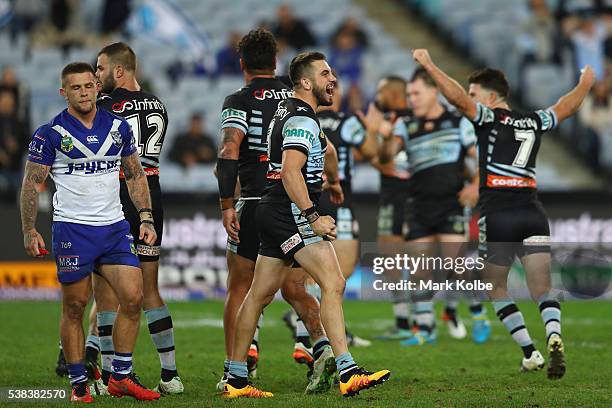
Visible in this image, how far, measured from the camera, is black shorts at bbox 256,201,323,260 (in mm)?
7922

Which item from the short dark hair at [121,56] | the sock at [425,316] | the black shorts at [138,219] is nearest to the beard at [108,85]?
the short dark hair at [121,56]

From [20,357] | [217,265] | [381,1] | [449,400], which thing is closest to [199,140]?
[217,265]

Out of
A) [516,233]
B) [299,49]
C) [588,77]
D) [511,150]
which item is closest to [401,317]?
[516,233]

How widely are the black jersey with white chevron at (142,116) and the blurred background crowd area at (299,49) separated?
36.3ft

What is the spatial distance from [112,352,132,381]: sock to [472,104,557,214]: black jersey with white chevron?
328 cm

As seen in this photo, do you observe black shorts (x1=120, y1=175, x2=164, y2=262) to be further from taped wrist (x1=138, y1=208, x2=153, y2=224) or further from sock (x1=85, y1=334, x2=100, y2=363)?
sock (x1=85, y1=334, x2=100, y2=363)

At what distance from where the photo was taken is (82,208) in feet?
25.5

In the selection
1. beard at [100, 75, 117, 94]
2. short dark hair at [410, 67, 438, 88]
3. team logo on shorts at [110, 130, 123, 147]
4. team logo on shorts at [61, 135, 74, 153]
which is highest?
short dark hair at [410, 67, 438, 88]

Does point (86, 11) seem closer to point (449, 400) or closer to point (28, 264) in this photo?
point (28, 264)

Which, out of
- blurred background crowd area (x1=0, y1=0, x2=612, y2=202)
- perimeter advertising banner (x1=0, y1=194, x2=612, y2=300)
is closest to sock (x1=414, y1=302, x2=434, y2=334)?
perimeter advertising banner (x1=0, y1=194, x2=612, y2=300)

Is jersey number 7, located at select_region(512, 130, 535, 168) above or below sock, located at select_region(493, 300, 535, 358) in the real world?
above

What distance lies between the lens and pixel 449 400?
7852 mm

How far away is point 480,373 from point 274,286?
2.29 m

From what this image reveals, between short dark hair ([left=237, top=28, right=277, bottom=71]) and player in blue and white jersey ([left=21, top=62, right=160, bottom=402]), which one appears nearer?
player in blue and white jersey ([left=21, top=62, right=160, bottom=402])
